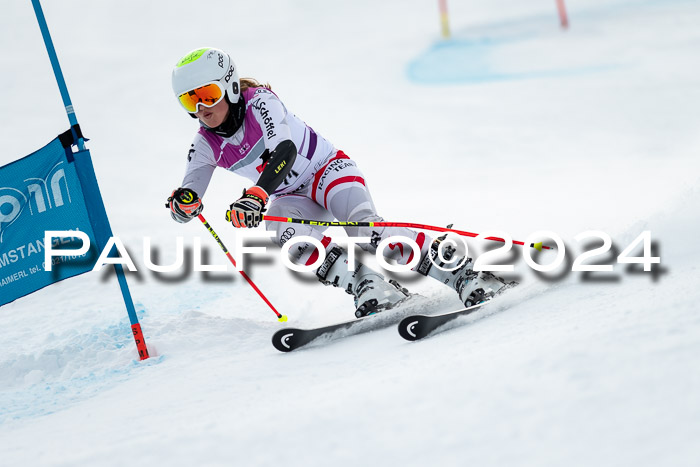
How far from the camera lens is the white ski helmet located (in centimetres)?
351

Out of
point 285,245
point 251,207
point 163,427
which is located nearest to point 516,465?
point 163,427

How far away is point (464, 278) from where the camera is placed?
3689 millimetres

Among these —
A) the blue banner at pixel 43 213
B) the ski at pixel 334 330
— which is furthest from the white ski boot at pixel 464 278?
the blue banner at pixel 43 213

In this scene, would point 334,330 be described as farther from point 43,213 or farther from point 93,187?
point 43,213

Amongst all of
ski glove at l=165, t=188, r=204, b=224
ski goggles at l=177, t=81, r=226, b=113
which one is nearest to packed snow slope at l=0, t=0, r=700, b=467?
ski glove at l=165, t=188, r=204, b=224

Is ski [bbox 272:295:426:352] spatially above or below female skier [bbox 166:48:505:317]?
below

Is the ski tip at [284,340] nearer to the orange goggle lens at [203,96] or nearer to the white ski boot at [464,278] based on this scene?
→ the white ski boot at [464,278]

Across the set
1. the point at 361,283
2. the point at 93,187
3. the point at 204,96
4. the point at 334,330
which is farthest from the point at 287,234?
the point at 93,187

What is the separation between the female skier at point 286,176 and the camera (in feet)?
11.6

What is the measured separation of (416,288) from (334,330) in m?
1.44

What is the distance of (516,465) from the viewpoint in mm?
1729

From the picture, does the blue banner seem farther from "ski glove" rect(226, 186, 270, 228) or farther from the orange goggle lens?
"ski glove" rect(226, 186, 270, 228)

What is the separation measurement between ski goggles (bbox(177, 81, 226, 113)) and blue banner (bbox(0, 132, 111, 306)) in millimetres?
644

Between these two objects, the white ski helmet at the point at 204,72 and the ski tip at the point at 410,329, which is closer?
the ski tip at the point at 410,329
